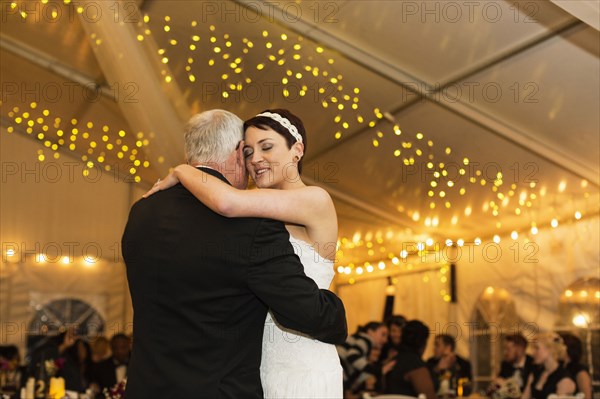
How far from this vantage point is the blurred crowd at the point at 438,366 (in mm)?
4988

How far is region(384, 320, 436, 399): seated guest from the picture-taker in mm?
5023

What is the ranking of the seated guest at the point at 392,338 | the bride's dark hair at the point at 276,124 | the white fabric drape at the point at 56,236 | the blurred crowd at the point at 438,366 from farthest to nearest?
the white fabric drape at the point at 56,236 → the seated guest at the point at 392,338 → the blurred crowd at the point at 438,366 → the bride's dark hair at the point at 276,124

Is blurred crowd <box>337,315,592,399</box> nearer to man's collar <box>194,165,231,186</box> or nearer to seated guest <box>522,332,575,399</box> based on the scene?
seated guest <box>522,332,575,399</box>

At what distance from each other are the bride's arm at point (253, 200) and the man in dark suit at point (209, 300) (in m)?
0.03

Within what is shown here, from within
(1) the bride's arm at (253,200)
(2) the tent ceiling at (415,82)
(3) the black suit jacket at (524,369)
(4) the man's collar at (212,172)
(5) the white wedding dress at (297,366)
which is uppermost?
(2) the tent ceiling at (415,82)

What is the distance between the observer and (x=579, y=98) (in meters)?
4.77

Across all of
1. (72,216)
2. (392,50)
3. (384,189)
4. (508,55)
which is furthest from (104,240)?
(508,55)

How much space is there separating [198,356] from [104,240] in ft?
26.3

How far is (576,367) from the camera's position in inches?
202

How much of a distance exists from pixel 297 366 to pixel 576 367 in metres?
3.89

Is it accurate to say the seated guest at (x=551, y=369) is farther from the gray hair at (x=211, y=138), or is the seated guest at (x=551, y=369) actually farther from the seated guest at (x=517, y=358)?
the gray hair at (x=211, y=138)

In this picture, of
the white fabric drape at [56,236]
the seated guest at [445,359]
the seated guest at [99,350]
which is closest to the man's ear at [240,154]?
the seated guest at [445,359]

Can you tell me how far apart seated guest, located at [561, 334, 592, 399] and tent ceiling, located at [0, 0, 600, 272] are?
1.19 meters

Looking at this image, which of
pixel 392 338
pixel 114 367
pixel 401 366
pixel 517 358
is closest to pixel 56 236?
pixel 114 367
